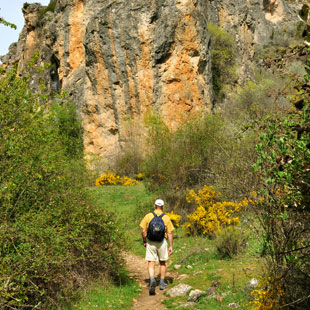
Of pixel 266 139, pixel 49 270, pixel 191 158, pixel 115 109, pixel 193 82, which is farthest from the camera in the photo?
pixel 115 109

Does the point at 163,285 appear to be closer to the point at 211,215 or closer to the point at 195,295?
the point at 195,295

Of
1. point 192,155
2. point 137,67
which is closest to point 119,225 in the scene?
point 192,155

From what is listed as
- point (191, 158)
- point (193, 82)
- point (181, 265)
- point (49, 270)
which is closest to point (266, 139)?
point (49, 270)

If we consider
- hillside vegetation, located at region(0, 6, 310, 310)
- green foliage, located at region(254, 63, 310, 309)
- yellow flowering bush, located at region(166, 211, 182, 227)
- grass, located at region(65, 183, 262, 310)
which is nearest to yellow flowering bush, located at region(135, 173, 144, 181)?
yellow flowering bush, located at region(166, 211, 182, 227)

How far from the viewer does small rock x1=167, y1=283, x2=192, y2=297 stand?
7.25 meters

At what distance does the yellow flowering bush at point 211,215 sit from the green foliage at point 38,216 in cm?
369

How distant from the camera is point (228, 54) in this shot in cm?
3350

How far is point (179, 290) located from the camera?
24.1ft

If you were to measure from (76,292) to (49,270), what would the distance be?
100 centimetres

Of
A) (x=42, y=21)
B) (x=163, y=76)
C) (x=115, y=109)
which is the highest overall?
(x=42, y=21)

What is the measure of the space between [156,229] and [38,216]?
2563 mm

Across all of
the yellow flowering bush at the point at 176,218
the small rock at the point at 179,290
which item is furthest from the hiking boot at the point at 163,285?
the yellow flowering bush at the point at 176,218

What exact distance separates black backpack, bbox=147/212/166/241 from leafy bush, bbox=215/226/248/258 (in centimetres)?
193

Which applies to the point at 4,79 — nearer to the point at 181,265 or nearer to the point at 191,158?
the point at 181,265
